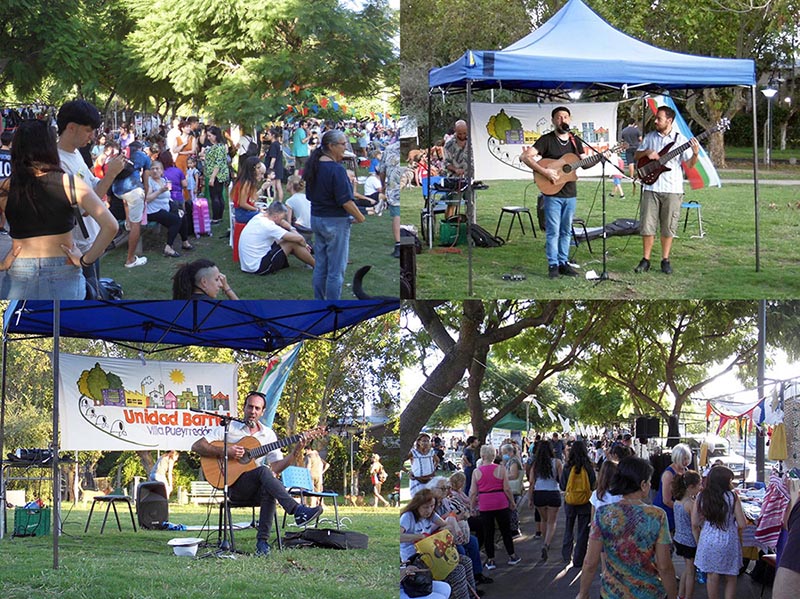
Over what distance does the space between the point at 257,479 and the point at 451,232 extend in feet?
12.4

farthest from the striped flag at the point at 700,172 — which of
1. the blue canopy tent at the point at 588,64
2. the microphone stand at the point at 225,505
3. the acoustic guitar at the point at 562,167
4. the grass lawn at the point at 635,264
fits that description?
the microphone stand at the point at 225,505

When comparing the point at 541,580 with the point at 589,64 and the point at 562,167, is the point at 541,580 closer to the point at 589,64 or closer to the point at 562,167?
the point at 562,167

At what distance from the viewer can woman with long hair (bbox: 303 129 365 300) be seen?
7.06 m

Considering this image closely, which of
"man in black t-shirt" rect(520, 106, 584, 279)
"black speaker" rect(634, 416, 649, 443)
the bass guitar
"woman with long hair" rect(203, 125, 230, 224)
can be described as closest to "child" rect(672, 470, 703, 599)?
"man in black t-shirt" rect(520, 106, 584, 279)

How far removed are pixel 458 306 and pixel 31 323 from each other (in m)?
3.59

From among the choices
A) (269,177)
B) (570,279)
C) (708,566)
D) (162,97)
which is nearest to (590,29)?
(570,279)

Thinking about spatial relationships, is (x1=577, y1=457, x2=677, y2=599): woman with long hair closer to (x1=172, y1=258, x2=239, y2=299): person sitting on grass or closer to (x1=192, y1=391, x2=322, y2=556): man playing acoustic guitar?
(x1=192, y1=391, x2=322, y2=556): man playing acoustic guitar

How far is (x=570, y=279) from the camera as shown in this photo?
823 cm

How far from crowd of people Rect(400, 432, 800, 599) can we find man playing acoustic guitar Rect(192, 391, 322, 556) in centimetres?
93

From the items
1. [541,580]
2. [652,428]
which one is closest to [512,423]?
[652,428]

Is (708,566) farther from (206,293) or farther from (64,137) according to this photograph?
(64,137)

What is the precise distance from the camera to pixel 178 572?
227 inches

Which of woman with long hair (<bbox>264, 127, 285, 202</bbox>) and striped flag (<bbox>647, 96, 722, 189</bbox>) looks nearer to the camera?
woman with long hair (<bbox>264, 127, 285, 202</bbox>)

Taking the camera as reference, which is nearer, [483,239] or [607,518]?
[607,518]
